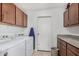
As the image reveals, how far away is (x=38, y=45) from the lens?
2.45m

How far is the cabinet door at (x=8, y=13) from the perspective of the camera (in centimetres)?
230

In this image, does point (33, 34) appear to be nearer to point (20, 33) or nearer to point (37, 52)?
point (37, 52)

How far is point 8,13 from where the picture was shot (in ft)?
8.30

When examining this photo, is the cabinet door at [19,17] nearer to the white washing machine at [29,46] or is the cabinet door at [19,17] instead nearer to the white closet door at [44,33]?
the white washing machine at [29,46]

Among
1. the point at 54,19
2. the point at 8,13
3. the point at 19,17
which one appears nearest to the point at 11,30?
the point at 19,17

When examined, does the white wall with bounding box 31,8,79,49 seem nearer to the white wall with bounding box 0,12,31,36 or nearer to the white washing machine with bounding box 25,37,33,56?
the white wall with bounding box 0,12,31,36

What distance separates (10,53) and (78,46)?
95 cm

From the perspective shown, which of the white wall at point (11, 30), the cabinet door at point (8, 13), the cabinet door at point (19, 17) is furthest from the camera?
the cabinet door at point (19, 17)

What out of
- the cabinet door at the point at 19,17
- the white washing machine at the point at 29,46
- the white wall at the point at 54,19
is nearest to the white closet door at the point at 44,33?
the white wall at the point at 54,19

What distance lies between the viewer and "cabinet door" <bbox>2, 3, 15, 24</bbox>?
7.56 feet

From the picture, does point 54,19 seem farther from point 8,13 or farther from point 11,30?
point 11,30

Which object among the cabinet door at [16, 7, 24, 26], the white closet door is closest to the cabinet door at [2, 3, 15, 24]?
the cabinet door at [16, 7, 24, 26]

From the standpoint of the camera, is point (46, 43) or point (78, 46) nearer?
point (78, 46)

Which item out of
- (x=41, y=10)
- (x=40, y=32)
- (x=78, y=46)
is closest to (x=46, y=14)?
(x=41, y=10)
